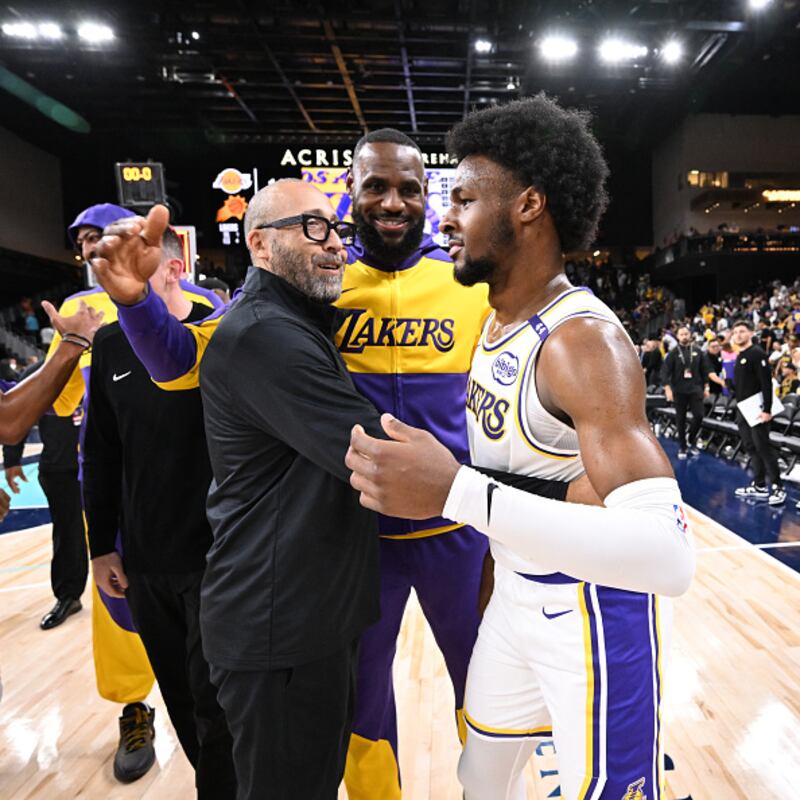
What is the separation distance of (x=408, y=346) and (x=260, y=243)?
508 mm

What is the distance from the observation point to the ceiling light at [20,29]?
11.9 metres

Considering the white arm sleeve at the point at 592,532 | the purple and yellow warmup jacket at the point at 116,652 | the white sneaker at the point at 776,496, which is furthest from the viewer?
the white sneaker at the point at 776,496

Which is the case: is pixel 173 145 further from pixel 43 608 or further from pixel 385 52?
pixel 43 608

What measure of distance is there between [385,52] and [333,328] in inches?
509

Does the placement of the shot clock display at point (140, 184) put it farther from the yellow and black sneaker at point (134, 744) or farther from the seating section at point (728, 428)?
the seating section at point (728, 428)

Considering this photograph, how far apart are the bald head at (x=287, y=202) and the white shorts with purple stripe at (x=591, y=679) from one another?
3.33 ft

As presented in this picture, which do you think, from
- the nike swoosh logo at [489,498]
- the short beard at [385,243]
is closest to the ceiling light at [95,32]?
the short beard at [385,243]

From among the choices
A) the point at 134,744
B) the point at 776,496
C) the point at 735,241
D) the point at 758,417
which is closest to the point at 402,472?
the point at 134,744

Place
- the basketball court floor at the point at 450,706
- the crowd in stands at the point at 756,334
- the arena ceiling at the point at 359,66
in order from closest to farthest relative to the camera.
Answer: the basketball court floor at the point at 450,706, the crowd in stands at the point at 756,334, the arena ceiling at the point at 359,66

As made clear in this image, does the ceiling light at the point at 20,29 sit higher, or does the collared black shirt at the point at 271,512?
the ceiling light at the point at 20,29

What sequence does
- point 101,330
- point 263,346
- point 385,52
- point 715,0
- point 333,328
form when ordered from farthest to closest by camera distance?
point 385,52 < point 715,0 < point 101,330 < point 333,328 < point 263,346

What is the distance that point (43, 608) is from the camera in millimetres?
3957

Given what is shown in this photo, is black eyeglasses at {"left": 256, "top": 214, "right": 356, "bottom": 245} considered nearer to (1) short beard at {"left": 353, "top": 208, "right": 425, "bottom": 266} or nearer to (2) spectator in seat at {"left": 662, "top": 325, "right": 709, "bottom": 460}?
(1) short beard at {"left": 353, "top": 208, "right": 425, "bottom": 266}

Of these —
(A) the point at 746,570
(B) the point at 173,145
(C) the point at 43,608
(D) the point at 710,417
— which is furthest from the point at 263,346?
(B) the point at 173,145
